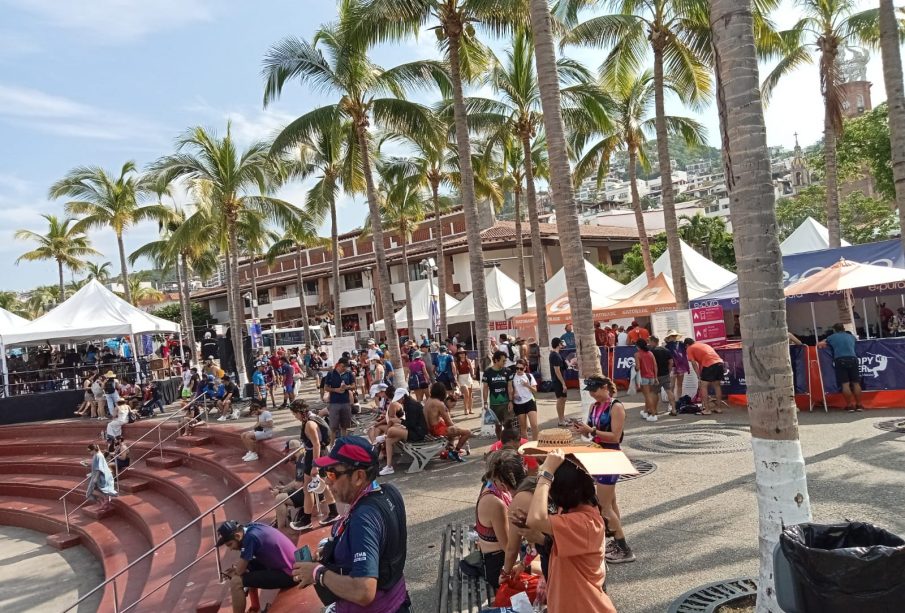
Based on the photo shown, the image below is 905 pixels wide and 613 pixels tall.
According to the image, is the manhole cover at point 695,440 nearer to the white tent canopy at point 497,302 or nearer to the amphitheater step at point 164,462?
the amphitheater step at point 164,462

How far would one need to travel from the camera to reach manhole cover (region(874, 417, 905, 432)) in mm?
9504

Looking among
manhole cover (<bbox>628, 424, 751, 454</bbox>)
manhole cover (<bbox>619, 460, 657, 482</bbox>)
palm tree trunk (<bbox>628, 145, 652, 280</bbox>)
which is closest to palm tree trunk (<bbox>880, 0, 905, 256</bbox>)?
manhole cover (<bbox>628, 424, 751, 454</bbox>)

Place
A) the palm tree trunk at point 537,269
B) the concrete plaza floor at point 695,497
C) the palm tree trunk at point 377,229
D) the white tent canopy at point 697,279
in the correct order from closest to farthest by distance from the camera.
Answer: the concrete plaza floor at point 695,497
the palm tree trunk at point 377,229
the palm tree trunk at point 537,269
the white tent canopy at point 697,279

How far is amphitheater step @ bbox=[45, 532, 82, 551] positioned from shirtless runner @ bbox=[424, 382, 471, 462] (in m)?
7.81

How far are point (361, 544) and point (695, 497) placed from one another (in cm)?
525

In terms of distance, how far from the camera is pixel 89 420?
2016 centimetres

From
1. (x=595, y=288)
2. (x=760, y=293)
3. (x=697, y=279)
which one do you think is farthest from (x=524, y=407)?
(x=595, y=288)

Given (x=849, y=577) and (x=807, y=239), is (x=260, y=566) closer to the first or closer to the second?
(x=849, y=577)

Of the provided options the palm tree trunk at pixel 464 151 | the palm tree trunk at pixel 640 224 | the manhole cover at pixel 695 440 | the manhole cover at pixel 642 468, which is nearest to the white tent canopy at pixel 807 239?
the palm tree trunk at pixel 640 224

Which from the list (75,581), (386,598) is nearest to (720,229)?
(75,581)

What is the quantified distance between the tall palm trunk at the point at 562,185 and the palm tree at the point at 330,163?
881 centimetres

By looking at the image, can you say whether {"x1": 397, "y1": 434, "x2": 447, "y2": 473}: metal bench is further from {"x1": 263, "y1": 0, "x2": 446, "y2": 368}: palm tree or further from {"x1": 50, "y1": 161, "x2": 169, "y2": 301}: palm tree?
{"x1": 50, "y1": 161, "x2": 169, "y2": 301}: palm tree

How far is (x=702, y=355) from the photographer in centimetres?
1237

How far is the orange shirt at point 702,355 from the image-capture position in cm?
1228
